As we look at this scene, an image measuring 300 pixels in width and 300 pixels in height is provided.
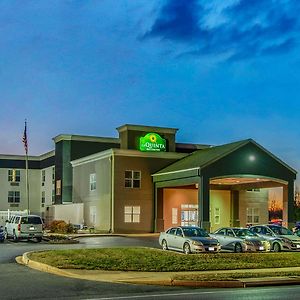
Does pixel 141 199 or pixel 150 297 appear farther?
pixel 141 199

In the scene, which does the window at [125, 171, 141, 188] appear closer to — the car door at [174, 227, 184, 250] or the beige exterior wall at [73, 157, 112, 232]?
the beige exterior wall at [73, 157, 112, 232]

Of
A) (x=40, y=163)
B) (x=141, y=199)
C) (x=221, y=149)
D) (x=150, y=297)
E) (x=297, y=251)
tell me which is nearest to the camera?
(x=150, y=297)

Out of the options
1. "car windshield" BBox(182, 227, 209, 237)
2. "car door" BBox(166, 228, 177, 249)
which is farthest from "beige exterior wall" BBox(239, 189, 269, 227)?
"car windshield" BBox(182, 227, 209, 237)

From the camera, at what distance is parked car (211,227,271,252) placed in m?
31.8

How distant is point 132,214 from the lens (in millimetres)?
55219

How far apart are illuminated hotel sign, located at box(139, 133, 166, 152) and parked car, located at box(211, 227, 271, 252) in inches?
1097

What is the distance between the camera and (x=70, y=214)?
2514 inches

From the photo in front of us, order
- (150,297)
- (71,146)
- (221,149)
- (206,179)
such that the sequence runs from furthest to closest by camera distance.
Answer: (71,146), (221,149), (206,179), (150,297)

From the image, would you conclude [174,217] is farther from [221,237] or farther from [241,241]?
[241,241]

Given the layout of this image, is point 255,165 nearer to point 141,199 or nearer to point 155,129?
point 141,199

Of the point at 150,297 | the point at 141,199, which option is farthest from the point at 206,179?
the point at 150,297

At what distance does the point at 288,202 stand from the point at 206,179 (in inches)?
297

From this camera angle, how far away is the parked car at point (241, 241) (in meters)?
31.8

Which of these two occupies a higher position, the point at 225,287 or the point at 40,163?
the point at 40,163
